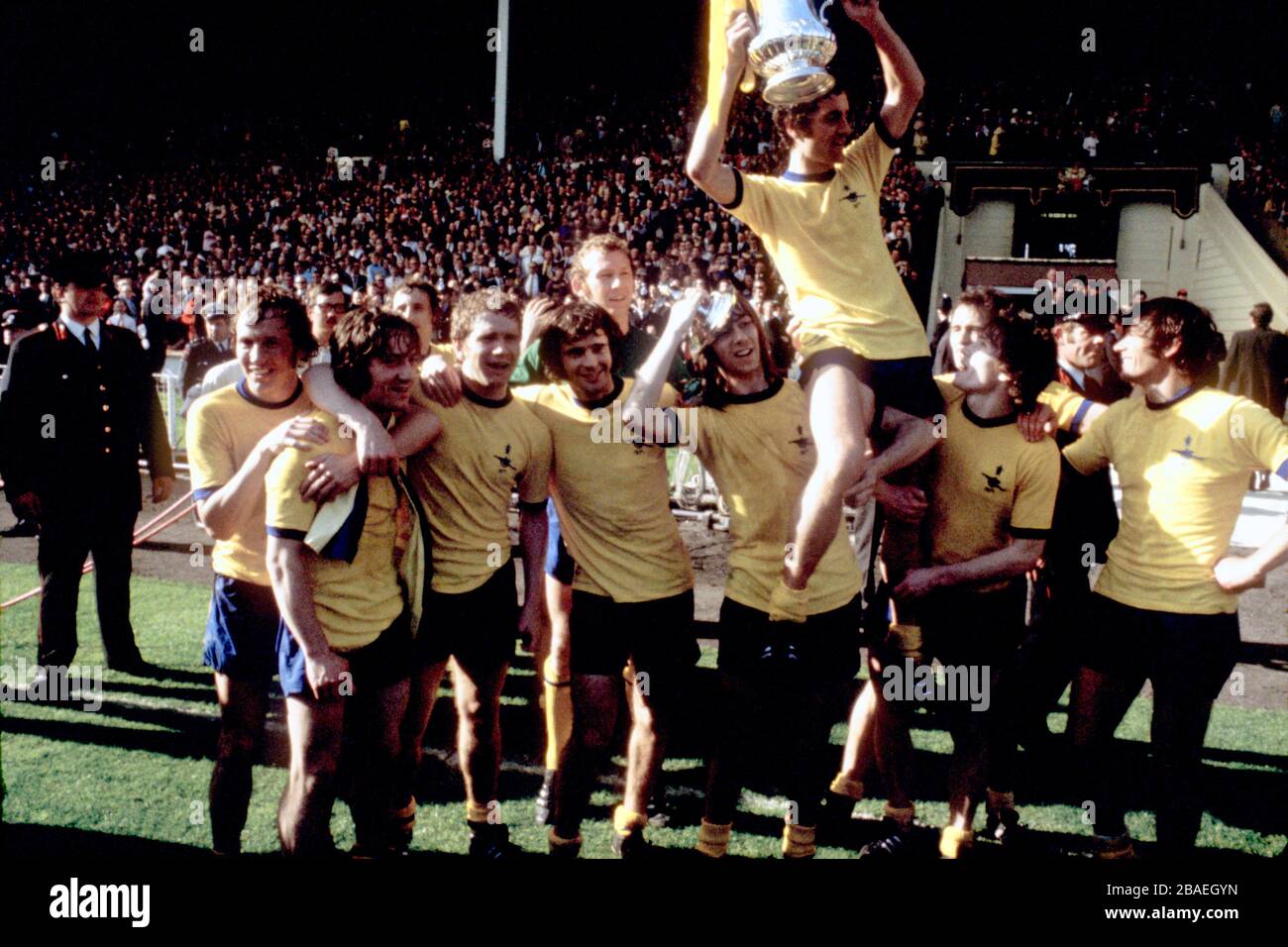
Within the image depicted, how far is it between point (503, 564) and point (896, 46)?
89.7 inches

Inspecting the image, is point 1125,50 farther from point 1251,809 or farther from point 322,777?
point 322,777

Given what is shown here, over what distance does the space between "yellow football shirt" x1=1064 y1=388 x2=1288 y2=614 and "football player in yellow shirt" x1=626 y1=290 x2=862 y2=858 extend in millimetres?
952

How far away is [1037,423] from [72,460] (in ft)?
14.7

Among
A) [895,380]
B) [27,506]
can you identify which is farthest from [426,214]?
[895,380]

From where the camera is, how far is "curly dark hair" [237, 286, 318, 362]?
300 centimetres

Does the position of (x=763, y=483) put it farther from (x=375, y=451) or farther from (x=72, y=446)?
(x=72, y=446)

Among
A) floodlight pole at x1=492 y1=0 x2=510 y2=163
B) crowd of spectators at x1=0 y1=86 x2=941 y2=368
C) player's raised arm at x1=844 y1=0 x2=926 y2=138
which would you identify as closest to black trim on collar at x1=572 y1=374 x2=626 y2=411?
player's raised arm at x1=844 y1=0 x2=926 y2=138

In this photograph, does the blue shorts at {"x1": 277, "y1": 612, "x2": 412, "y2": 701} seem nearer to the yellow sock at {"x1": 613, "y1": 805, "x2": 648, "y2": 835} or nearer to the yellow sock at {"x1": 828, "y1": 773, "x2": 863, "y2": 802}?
the yellow sock at {"x1": 613, "y1": 805, "x2": 648, "y2": 835}

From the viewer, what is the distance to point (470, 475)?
126 inches

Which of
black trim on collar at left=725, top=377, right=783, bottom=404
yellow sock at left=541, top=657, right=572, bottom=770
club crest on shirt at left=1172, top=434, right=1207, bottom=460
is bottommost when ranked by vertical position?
yellow sock at left=541, top=657, right=572, bottom=770

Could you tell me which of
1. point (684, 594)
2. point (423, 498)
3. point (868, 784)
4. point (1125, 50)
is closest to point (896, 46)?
point (684, 594)

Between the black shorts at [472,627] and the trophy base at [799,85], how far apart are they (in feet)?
6.05

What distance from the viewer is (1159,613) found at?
307 cm
